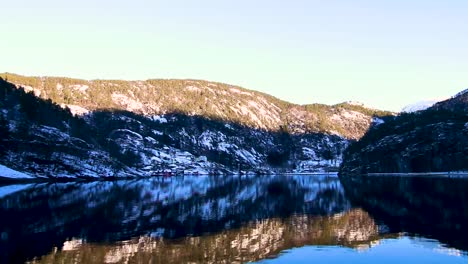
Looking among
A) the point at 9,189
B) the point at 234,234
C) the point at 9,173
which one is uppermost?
the point at 9,173

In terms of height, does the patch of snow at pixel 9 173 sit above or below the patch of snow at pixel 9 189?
above

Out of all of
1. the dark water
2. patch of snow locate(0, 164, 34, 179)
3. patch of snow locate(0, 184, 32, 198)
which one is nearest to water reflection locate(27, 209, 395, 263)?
the dark water

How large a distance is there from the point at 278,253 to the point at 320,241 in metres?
8.91

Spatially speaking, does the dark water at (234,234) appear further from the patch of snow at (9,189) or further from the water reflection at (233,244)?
the patch of snow at (9,189)

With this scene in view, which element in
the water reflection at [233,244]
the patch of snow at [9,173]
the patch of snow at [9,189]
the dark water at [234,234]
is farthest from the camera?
the patch of snow at [9,173]

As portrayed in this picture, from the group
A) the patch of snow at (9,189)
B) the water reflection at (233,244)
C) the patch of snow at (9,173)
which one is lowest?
the water reflection at (233,244)

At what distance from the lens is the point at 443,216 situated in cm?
7162

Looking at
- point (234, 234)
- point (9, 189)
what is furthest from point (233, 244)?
point (9, 189)

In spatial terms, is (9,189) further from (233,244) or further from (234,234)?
(233,244)

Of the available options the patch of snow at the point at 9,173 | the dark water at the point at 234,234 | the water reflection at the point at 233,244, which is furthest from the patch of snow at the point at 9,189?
the water reflection at the point at 233,244

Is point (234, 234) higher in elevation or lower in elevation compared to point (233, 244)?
higher

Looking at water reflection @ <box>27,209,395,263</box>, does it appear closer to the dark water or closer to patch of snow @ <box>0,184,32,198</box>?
the dark water

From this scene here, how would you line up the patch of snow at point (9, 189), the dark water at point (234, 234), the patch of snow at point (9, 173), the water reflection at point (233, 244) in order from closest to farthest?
the water reflection at point (233, 244) < the dark water at point (234, 234) < the patch of snow at point (9, 189) < the patch of snow at point (9, 173)

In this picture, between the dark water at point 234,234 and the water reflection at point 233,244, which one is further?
the dark water at point 234,234
